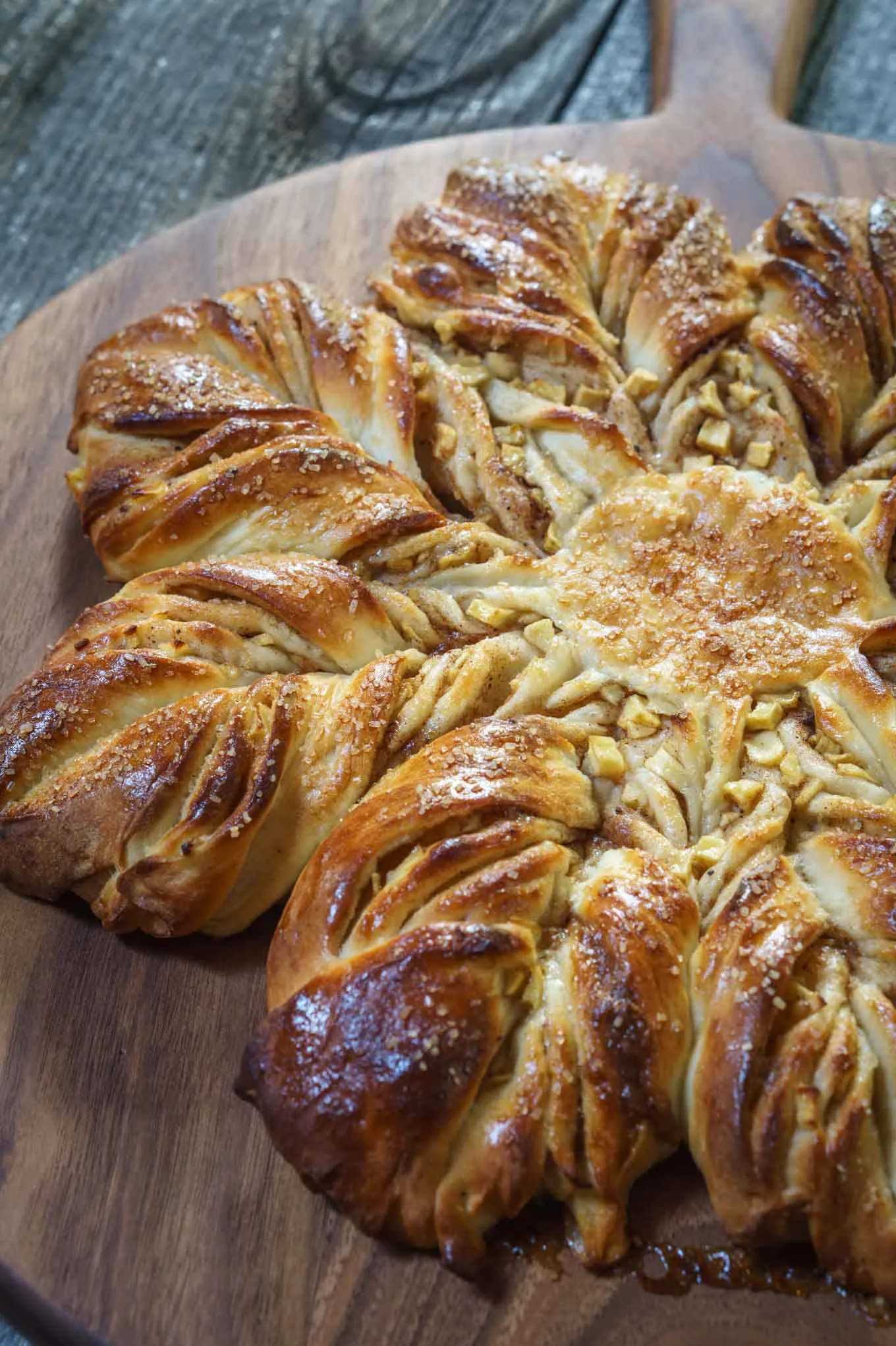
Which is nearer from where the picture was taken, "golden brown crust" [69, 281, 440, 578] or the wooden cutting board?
the wooden cutting board

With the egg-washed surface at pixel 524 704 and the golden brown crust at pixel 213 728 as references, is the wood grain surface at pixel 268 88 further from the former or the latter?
the golden brown crust at pixel 213 728

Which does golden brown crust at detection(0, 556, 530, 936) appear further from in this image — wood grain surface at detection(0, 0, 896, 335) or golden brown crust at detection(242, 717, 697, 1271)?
wood grain surface at detection(0, 0, 896, 335)

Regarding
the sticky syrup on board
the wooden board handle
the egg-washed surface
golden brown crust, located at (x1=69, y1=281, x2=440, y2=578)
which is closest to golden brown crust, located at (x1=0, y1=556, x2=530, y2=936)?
the egg-washed surface

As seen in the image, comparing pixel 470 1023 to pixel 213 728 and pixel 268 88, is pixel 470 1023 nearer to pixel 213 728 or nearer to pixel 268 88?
pixel 213 728

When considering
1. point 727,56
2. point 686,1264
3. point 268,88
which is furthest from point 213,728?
point 268,88

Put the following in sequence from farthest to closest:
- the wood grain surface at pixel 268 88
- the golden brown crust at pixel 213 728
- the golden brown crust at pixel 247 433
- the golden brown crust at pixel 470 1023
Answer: the wood grain surface at pixel 268 88 → the golden brown crust at pixel 247 433 → the golden brown crust at pixel 213 728 → the golden brown crust at pixel 470 1023

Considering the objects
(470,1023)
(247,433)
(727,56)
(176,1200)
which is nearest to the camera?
(470,1023)

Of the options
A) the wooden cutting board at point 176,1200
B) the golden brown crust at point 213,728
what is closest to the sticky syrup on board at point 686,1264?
the wooden cutting board at point 176,1200
